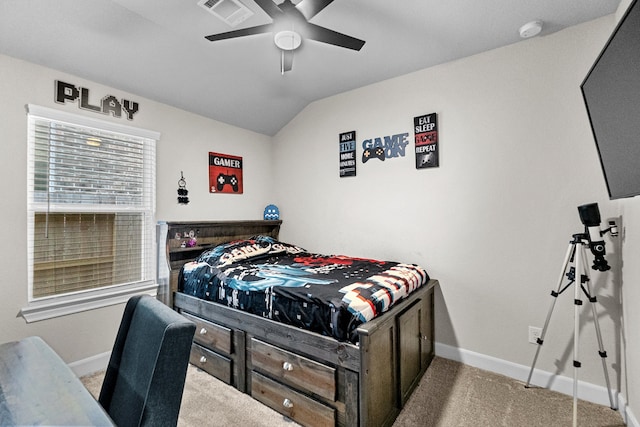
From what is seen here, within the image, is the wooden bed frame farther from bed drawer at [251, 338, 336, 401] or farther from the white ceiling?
the white ceiling

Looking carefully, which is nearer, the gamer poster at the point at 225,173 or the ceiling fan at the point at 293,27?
the ceiling fan at the point at 293,27

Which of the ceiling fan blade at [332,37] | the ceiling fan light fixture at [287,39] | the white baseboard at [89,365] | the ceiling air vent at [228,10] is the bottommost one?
the white baseboard at [89,365]

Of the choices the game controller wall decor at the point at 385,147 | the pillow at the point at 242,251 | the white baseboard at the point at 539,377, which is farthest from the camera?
the game controller wall decor at the point at 385,147

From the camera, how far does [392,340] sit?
1.85 meters

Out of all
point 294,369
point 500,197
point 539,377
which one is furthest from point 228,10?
point 539,377

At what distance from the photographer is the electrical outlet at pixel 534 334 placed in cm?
226

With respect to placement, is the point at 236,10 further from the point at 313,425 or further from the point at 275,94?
the point at 313,425

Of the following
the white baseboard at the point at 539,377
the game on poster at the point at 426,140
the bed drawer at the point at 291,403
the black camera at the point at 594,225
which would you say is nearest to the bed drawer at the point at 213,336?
the bed drawer at the point at 291,403

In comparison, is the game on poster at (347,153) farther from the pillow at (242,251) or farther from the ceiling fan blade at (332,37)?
the ceiling fan blade at (332,37)

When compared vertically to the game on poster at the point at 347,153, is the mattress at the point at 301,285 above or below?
below

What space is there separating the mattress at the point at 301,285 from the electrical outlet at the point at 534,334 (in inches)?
33.2

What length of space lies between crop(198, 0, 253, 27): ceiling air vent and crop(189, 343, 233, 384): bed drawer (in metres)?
2.36

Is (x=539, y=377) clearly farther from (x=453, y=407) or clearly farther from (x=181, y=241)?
(x=181, y=241)

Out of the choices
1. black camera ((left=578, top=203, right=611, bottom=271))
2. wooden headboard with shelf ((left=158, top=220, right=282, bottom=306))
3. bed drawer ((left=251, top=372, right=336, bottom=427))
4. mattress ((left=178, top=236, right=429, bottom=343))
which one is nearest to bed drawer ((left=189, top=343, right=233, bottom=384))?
bed drawer ((left=251, top=372, right=336, bottom=427))
